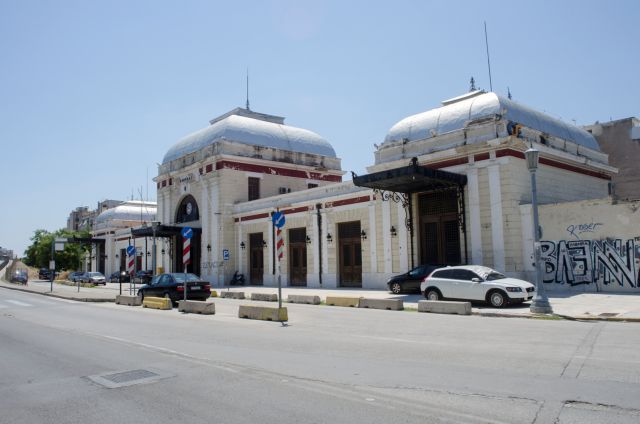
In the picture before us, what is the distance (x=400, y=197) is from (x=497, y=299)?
10.7 m

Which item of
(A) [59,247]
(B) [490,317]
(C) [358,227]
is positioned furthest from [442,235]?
(A) [59,247]

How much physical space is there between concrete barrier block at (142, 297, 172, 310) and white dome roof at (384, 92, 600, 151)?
50.1 feet

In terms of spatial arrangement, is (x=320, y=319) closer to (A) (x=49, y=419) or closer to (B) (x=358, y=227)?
(A) (x=49, y=419)

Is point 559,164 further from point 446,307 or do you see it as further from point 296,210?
point 296,210

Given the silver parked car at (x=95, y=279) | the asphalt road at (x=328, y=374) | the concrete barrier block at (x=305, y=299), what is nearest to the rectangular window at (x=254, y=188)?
the concrete barrier block at (x=305, y=299)

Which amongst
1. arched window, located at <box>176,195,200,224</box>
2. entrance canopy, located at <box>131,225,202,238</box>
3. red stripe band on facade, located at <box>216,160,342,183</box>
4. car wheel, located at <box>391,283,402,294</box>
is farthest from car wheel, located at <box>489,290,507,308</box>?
arched window, located at <box>176,195,200,224</box>

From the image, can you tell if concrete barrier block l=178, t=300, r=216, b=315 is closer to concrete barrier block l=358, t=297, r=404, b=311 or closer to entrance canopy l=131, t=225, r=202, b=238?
concrete barrier block l=358, t=297, r=404, b=311

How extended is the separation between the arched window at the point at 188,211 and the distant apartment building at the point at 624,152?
3336cm

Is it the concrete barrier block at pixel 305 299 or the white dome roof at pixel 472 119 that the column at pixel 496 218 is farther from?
the concrete barrier block at pixel 305 299

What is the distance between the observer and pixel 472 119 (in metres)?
25.9

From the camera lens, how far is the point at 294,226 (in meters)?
34.9

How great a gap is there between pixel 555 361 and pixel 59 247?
41.0m

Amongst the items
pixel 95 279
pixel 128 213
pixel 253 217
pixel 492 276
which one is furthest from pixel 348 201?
pixel 128 213

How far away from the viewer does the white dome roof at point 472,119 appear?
2597 centimetres
